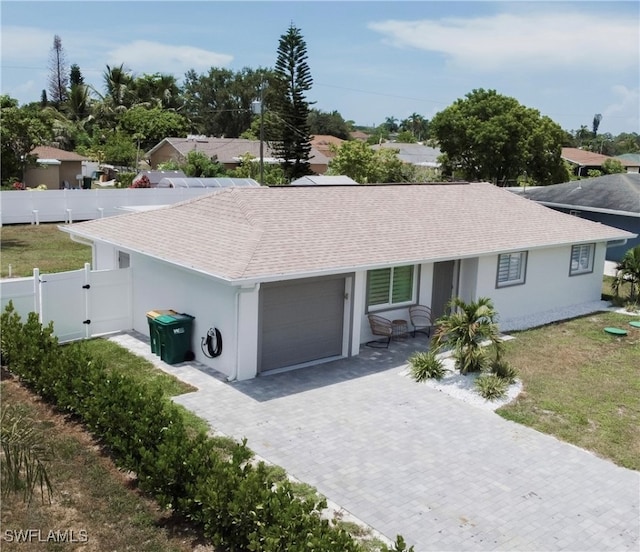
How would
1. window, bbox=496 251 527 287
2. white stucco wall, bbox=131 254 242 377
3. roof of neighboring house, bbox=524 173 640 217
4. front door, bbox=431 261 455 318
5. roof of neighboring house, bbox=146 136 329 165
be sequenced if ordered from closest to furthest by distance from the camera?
white stucco wall, bbox=131 254 242 377, front door, bbox=431 261 455 318, window, bbox=496 251 527 287, roof of neighboring house, bbox=524 173 640 217, roof of neighboring house, bbox=146 136 329 165

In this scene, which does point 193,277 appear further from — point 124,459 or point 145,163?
point 145,163

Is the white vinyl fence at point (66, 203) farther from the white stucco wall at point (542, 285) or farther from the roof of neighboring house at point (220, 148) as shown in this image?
the roof of neighboring house at point (220, 148)

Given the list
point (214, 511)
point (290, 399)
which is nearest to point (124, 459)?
point (214, 511)

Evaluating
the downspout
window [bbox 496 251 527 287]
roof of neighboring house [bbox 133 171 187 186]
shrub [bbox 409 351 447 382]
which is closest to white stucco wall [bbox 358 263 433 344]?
shrub [bbox 409 351 447 382]

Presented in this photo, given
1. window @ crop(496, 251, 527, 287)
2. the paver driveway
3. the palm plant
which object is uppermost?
window @ crop(496, 251, 527, 287)

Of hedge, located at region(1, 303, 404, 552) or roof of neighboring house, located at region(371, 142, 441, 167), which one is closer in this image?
hedge, located at region(1, 303, 404, 552)

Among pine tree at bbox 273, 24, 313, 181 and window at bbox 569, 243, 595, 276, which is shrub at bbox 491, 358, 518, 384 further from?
pine tree at bbox 273, 24, 313, 181

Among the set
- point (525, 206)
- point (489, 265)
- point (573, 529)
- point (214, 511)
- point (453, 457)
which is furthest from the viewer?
point (525, 206)
